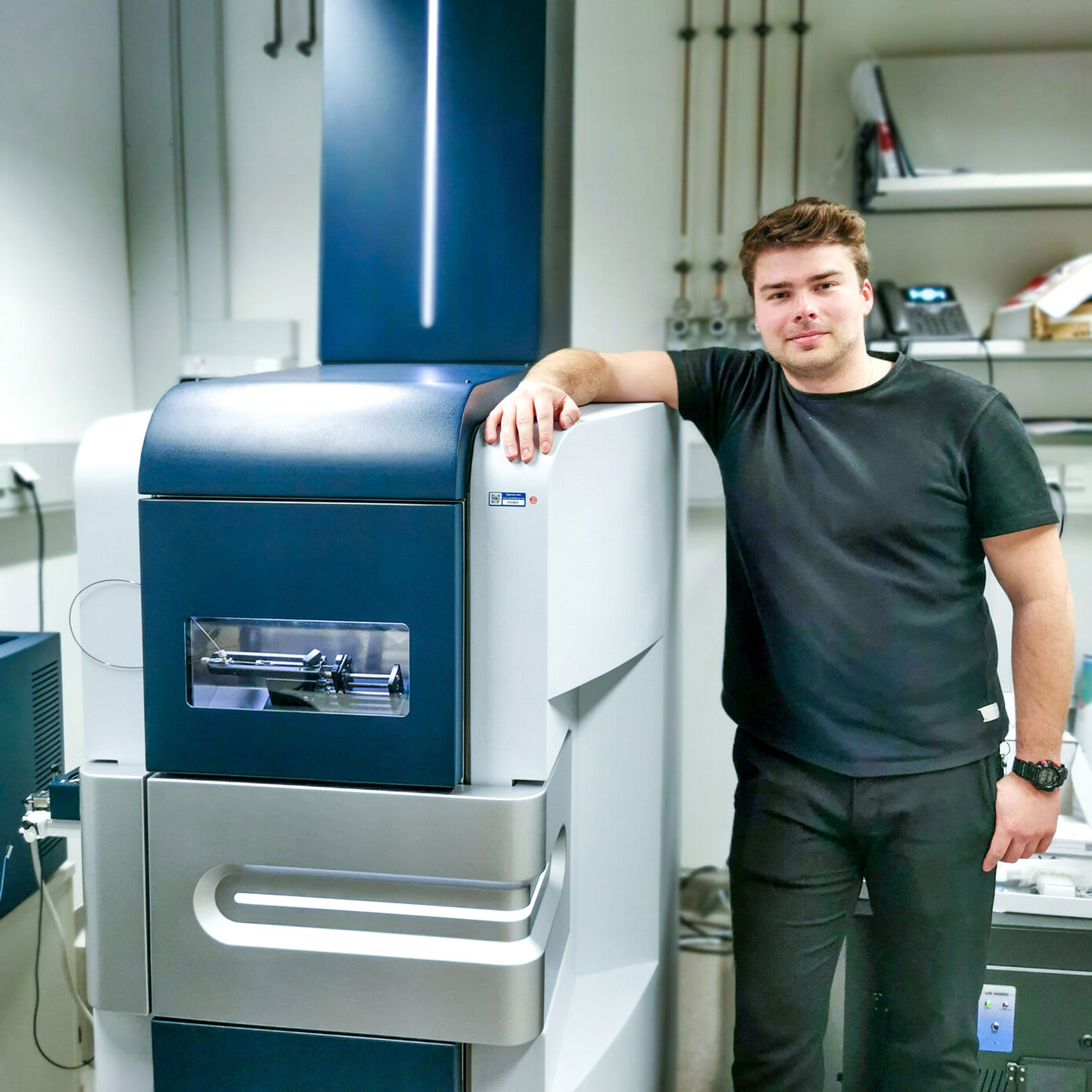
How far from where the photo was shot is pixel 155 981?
116 centimetres

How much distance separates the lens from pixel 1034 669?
4.41 ft

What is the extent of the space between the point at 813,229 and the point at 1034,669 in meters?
0.66

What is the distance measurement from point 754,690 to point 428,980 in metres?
0.59

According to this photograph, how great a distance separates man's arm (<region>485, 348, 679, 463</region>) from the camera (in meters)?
1.08

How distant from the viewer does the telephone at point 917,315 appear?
84.0 inches

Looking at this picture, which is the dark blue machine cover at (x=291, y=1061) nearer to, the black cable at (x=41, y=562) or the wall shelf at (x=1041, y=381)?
the black cable at (x=41, y=562)

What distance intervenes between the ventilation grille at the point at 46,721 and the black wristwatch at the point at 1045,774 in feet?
4.76

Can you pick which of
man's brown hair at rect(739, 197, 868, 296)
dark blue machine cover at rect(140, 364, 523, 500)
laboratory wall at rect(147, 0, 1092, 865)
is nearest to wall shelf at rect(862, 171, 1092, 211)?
laboratory wall at rect(147, 0, 1092, 865)

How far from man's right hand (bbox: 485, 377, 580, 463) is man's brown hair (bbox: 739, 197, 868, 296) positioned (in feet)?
1.44

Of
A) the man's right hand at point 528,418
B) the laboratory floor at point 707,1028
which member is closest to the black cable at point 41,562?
the laboratory floor at point 707,1028

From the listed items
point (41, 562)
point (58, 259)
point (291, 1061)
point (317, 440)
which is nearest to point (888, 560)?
point (317, 440)

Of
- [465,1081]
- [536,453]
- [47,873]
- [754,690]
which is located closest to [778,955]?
[754,690]

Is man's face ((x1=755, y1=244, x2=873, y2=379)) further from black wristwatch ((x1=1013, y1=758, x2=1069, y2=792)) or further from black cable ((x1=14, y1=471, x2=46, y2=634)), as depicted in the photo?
black cable ((x1=14, y1=471, x2=46, y2=634))

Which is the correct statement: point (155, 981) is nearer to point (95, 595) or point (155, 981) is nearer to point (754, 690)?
point (95, 595)
